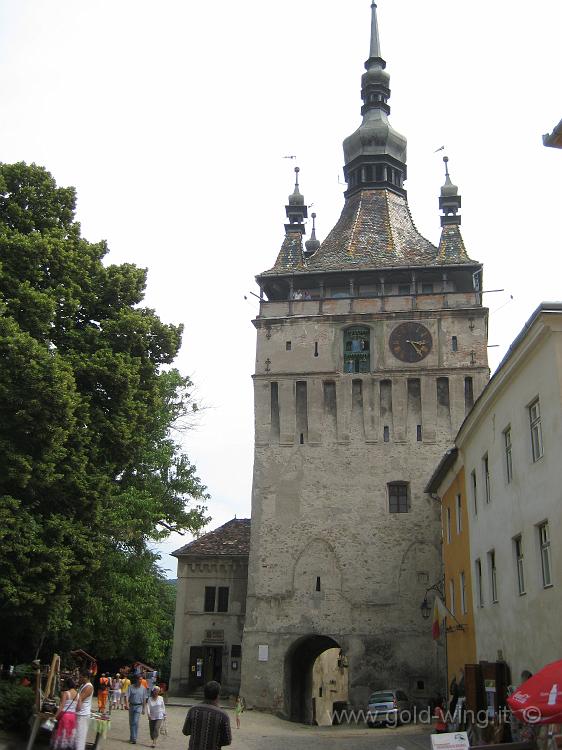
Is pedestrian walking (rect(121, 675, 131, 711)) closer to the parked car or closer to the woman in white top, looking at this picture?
the woman in white top

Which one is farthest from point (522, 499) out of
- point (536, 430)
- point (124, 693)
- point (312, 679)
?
point (312, 679)

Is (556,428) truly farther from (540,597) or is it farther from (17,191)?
(17,191)

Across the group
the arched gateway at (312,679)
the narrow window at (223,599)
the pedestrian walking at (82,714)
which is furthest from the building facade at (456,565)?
the pedestrian walking at (82,714)

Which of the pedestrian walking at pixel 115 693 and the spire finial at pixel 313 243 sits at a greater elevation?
the spire finial at pixel 313 243

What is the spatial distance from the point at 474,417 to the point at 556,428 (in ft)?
18.6

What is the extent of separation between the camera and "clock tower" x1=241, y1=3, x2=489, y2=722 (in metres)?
30.6

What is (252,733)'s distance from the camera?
23016 millimetres

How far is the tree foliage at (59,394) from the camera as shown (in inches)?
600

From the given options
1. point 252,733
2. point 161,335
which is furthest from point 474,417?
point 252,733

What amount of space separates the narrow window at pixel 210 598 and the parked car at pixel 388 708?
8.88m

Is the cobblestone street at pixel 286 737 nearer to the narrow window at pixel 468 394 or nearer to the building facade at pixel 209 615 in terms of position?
the building facade at pixel 209 615

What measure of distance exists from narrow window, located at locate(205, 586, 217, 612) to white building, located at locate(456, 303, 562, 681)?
1622cm

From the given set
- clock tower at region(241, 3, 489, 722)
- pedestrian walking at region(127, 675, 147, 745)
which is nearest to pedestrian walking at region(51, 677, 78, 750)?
pedestrian walking at region(127, 675, 147, 745)

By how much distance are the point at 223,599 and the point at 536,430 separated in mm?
22093
